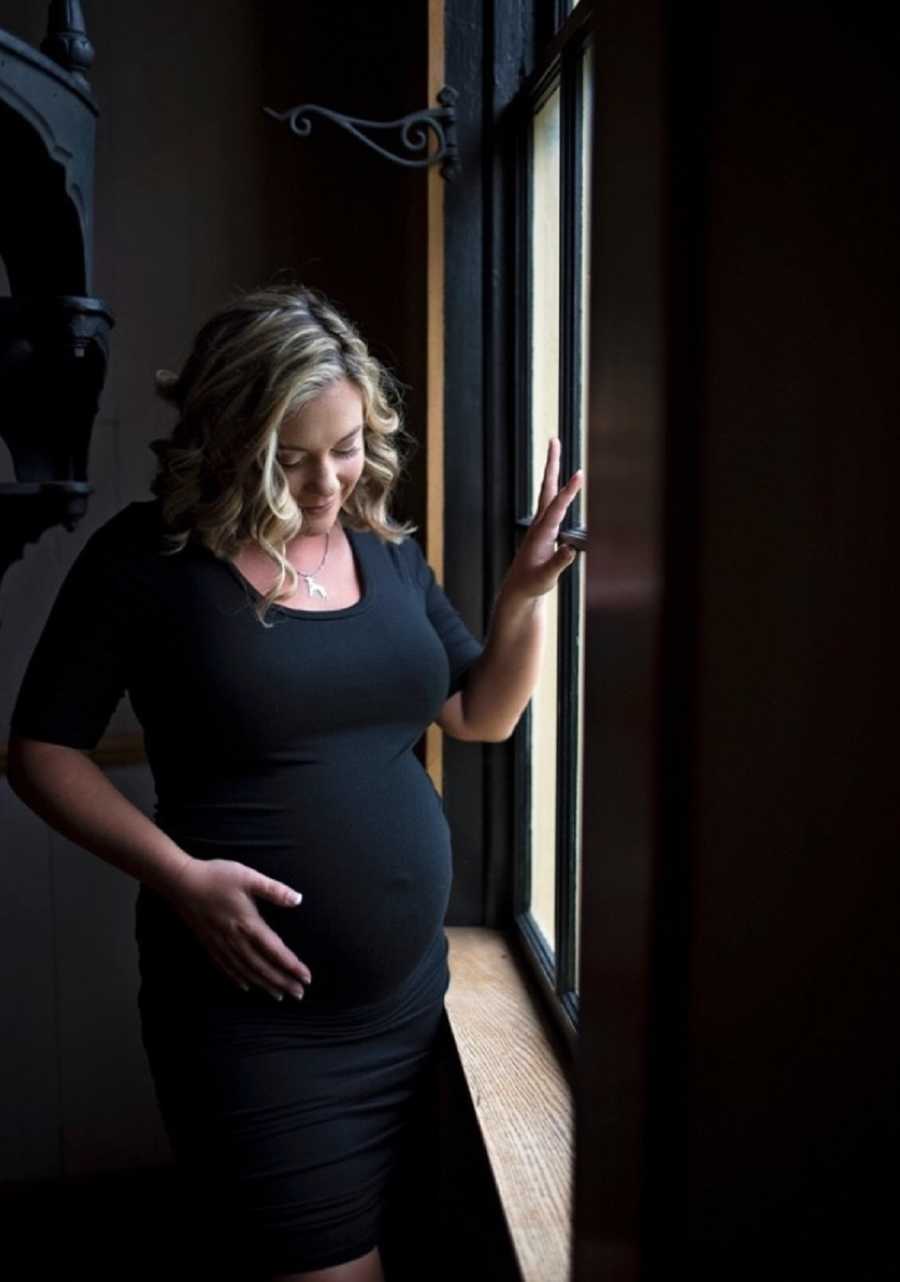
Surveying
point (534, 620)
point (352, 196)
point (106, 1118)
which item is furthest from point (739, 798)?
point (106, 1118)

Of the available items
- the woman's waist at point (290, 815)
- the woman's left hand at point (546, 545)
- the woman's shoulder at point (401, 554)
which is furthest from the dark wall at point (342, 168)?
the woman's waist at point (290, 815)

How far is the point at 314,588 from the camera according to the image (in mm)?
1585

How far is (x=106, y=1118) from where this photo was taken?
7.83 feet

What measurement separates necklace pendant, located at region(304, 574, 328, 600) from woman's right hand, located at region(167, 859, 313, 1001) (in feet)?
1.07

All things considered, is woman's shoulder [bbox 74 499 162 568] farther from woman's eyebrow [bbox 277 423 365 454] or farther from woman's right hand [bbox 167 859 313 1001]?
woman's right hand [bbox 167 859 313 1001]

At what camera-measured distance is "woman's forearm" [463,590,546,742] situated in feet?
5.32

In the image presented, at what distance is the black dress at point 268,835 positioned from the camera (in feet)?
4.89

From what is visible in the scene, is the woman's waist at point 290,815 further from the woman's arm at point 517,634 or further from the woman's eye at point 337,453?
the woman's eye at point 337,453

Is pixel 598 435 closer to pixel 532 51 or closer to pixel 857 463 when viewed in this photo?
pixel 857 463

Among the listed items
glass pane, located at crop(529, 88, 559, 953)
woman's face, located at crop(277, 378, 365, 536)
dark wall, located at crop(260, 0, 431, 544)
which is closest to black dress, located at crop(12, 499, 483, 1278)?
woman's face, located at crop(277, 378, 365, 536)

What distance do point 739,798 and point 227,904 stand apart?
3.43 ft

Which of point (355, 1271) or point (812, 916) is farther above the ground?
point (812, 916)

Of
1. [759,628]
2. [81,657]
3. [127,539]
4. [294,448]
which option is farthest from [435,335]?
[759,628]

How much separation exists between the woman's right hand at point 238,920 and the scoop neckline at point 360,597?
289 mm
